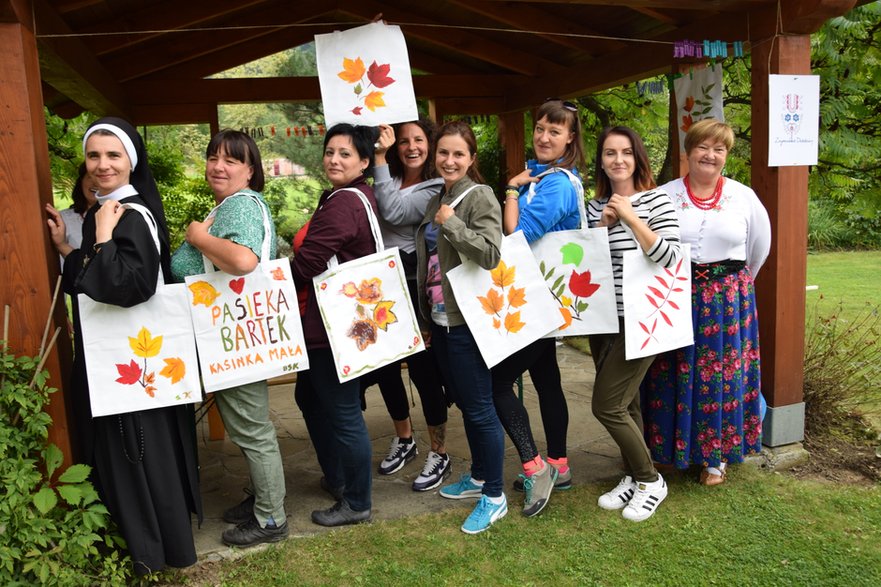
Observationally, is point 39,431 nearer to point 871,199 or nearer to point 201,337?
point 201,337

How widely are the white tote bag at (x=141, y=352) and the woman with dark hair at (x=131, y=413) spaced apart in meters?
0.06

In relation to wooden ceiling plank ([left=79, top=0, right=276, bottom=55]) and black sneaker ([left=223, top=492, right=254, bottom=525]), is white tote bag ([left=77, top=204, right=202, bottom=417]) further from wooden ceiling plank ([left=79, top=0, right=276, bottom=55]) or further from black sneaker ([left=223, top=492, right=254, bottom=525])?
wooden ceiling plank ([left=79, top=0, right=276, bottom=55])

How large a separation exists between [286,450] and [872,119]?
16.7 feet

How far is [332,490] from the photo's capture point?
11.9ft

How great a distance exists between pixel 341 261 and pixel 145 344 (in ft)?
2.81

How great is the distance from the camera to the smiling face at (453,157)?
305cm

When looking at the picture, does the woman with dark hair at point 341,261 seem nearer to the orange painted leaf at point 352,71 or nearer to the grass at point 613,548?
the grass at point 613,548

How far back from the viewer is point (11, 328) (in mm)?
2768

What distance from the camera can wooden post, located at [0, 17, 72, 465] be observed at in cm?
272

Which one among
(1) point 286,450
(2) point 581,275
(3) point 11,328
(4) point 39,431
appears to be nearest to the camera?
(4) point 39,431

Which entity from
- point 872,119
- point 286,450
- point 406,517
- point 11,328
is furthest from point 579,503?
point 872,119

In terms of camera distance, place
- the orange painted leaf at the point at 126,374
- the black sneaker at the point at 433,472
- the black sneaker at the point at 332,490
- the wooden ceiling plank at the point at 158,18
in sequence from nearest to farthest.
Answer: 1. the orange painted leaf at the point at 126,374
2. the black sneaker at the point at 332,490
3. the black sneaker at the point at 433,472
4. the wooden ceiling plank at the point at 158,18

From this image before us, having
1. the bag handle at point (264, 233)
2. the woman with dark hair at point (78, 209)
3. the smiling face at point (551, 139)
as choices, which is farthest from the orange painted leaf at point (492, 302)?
the woman with dark hair at point (78, 209)

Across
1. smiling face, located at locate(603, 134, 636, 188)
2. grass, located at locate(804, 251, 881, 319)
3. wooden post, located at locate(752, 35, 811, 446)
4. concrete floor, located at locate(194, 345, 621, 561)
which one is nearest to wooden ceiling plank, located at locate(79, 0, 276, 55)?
concrete floor, located at locate(194, 345, 621, 561)
